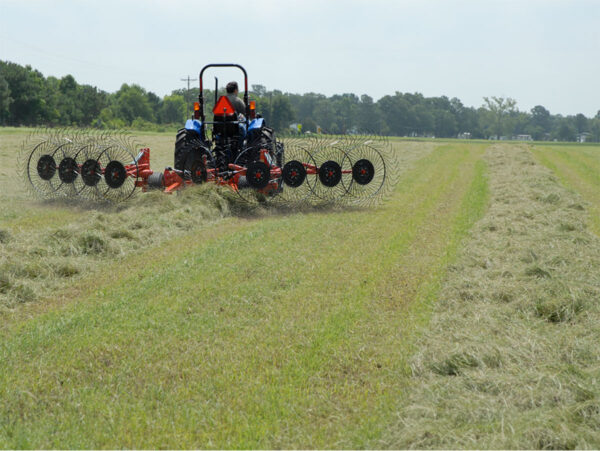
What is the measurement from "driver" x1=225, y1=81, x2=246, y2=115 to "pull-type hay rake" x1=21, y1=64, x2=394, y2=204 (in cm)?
11

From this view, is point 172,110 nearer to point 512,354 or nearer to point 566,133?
point 566,133

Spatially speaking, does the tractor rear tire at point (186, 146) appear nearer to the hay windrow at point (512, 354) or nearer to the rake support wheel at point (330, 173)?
the rake support wheel at point (330, 173)

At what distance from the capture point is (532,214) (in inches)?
376

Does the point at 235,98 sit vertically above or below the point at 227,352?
above

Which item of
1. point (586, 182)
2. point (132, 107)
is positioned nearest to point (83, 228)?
point (586, 182)

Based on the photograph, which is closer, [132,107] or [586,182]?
[586,182]

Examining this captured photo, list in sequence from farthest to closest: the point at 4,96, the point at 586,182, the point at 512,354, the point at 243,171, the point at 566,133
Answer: the point at 566,133
the point at 4,96
the point at 586,182
the point at 243,171
the point at 512,354

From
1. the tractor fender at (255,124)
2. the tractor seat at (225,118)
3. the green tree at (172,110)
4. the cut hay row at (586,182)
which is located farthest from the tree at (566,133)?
the tractor seat at (225,118)

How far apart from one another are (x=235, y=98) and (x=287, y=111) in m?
70.8

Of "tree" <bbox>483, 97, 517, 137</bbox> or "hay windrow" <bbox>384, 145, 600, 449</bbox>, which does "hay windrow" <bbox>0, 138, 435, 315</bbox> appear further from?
"tree" <bbox>483, 97, 517, 137</bbox>

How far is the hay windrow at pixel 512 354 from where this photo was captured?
3010 millimetres

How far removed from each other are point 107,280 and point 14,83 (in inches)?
2711

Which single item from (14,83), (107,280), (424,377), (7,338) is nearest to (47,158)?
(107,280)

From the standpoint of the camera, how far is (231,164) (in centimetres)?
1032
